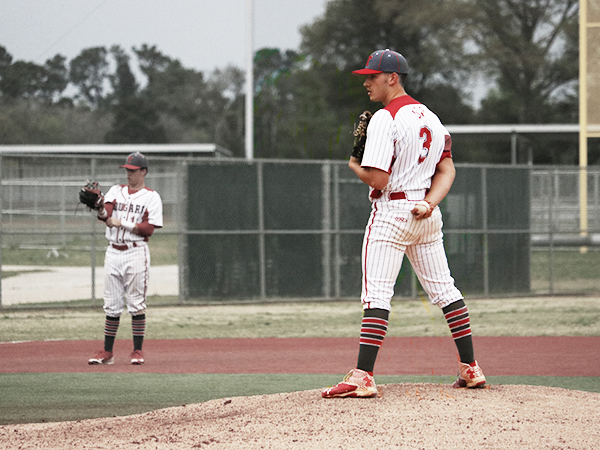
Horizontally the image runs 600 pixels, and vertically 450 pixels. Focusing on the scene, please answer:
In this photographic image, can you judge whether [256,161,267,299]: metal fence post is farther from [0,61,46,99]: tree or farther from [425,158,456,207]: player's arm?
[0,61,46,99]: tree

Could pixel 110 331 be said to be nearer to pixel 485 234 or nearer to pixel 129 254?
pixel 129 254

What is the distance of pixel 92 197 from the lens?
7.37 metres

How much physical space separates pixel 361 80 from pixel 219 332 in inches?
1207

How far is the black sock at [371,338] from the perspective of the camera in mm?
4758

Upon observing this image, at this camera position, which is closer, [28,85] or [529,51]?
[28,85]

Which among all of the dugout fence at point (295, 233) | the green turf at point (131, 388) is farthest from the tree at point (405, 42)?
the green turf at point (131, 388)

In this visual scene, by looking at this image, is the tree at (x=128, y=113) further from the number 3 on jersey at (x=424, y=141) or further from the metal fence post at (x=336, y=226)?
the number 3 on jersey at (x=424, y=141)

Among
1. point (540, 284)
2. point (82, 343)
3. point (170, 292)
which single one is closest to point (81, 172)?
point (170, 292)

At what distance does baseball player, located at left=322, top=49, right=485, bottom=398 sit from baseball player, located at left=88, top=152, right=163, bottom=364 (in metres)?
3.30

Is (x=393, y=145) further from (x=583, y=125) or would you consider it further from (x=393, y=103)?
(x=583, y=125)

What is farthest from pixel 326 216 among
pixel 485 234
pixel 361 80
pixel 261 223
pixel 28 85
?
pixel 361 80

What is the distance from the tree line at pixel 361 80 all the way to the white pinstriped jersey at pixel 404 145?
32430 mm

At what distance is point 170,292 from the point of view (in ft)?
53.4

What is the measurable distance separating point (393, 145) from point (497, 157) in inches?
1699
